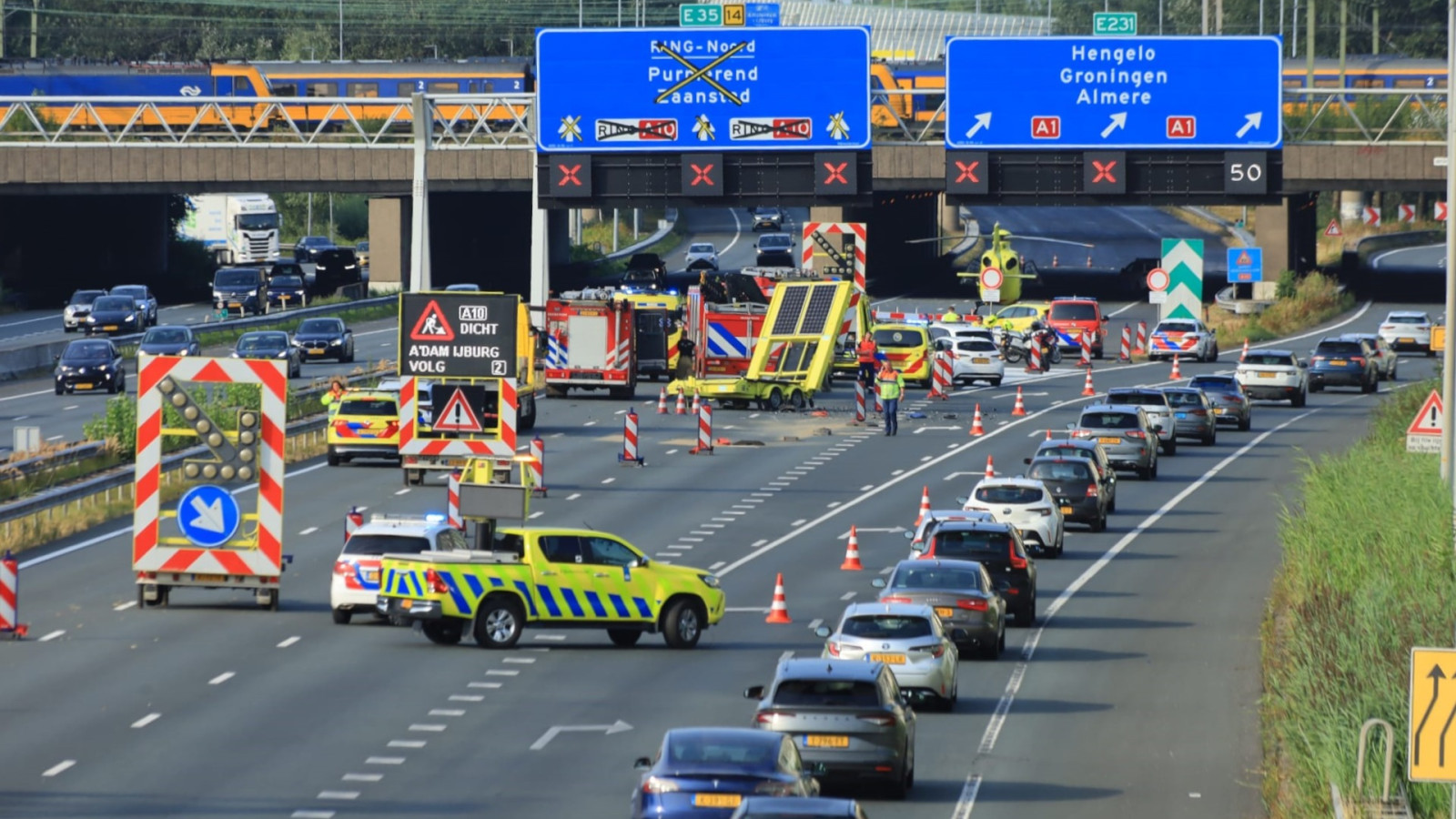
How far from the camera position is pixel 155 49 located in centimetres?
17875

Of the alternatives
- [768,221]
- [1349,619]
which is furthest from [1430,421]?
[768,221]

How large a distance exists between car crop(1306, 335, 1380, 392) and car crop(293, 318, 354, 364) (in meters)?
27.9

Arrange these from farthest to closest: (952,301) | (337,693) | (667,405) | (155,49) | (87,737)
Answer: (155,49)
(952,301)
(667,405)
(337,693)
(87,737)

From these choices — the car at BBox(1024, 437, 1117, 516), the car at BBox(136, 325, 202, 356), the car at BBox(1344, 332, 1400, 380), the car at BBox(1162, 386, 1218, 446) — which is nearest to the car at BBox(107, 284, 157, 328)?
the car at BBox(136, 325, 202, 356)

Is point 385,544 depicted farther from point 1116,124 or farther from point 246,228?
point 246,228

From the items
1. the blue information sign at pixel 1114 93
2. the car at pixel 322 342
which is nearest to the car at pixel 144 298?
the car at pixel 322 342

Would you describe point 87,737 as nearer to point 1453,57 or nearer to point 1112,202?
point 1453,57

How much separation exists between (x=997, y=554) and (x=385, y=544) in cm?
804

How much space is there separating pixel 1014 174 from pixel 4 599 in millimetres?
27336

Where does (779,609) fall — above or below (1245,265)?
below

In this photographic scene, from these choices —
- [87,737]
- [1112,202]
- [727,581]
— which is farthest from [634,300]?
[87,737]

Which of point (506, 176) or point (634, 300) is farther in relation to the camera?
point (506, 176)

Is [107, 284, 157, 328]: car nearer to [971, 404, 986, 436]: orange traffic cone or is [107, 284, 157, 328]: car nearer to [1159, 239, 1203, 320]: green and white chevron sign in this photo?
[1159, 239, 1203, 320]: green and white chevron sign

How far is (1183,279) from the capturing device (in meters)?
80.2
